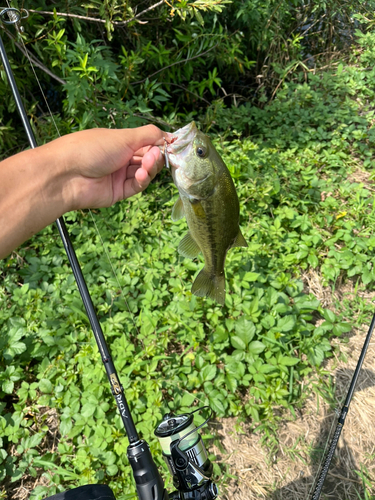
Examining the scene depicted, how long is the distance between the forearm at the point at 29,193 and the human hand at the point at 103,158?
7 centimetres

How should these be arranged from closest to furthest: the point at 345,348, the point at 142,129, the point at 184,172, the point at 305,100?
the point at 184,172 < the point at 142,129 < the point at 345,348 < the point at 305,100

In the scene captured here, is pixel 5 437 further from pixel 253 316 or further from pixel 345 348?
pixel 345 348

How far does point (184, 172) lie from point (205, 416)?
177 centimetres

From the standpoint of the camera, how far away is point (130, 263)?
3.17 meters

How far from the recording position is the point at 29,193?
5.55 feet

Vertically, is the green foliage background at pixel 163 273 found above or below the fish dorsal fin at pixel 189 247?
below

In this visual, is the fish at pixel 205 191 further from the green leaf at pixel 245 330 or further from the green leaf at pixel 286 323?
the green leaf at pixel 286 323

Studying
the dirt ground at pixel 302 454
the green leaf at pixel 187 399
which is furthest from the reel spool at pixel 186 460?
the dirt ground at pixel 302 454

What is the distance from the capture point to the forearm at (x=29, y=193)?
1.61 metres

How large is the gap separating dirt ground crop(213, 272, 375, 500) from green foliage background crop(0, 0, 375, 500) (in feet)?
0.59

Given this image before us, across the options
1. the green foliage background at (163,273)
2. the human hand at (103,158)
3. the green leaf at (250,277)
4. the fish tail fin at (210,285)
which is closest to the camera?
the human hand at (103,158)

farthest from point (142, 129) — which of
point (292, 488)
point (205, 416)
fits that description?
point (292, 488)

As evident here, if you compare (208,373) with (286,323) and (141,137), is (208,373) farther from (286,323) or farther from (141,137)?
(141,137)

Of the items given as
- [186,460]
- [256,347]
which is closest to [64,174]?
[186,460]
